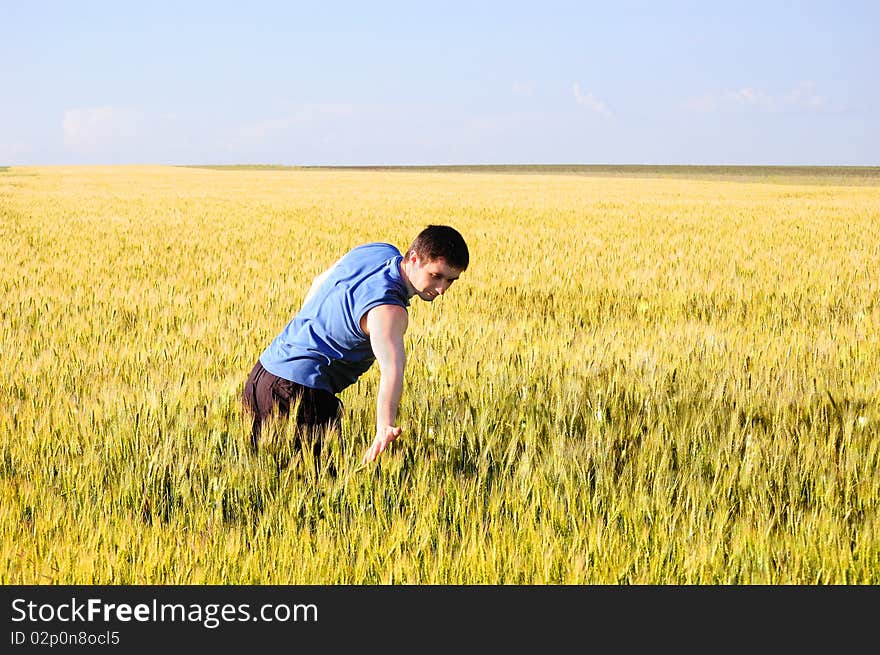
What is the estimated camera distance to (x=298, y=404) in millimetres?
3488

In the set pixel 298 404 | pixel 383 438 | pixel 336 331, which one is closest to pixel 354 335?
pixel 336 331

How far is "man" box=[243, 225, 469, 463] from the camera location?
3098 millimetres

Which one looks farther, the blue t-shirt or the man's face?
the blue t-shirt

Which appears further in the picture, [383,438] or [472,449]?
[472,449]

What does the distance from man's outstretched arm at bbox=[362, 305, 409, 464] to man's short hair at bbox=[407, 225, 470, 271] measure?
213 mm

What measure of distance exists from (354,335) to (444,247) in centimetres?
52

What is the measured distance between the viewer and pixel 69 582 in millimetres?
2492

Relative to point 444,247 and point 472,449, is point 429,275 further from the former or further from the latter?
point 472,449

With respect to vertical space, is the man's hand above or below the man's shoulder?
below

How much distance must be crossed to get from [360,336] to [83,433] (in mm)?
1133

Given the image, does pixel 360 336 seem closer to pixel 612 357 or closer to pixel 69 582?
pixel 69 582

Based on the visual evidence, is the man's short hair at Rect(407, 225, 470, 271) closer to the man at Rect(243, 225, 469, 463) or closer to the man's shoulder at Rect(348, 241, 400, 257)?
the man at Rect(243, 225, 469, 463)

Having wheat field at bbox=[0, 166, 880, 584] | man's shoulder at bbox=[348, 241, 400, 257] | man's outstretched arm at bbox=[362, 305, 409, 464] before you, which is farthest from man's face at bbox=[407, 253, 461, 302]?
wheat field at bbox=[0, 166, 880, 584]

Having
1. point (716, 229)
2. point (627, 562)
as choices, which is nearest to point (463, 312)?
point (627, 562)
